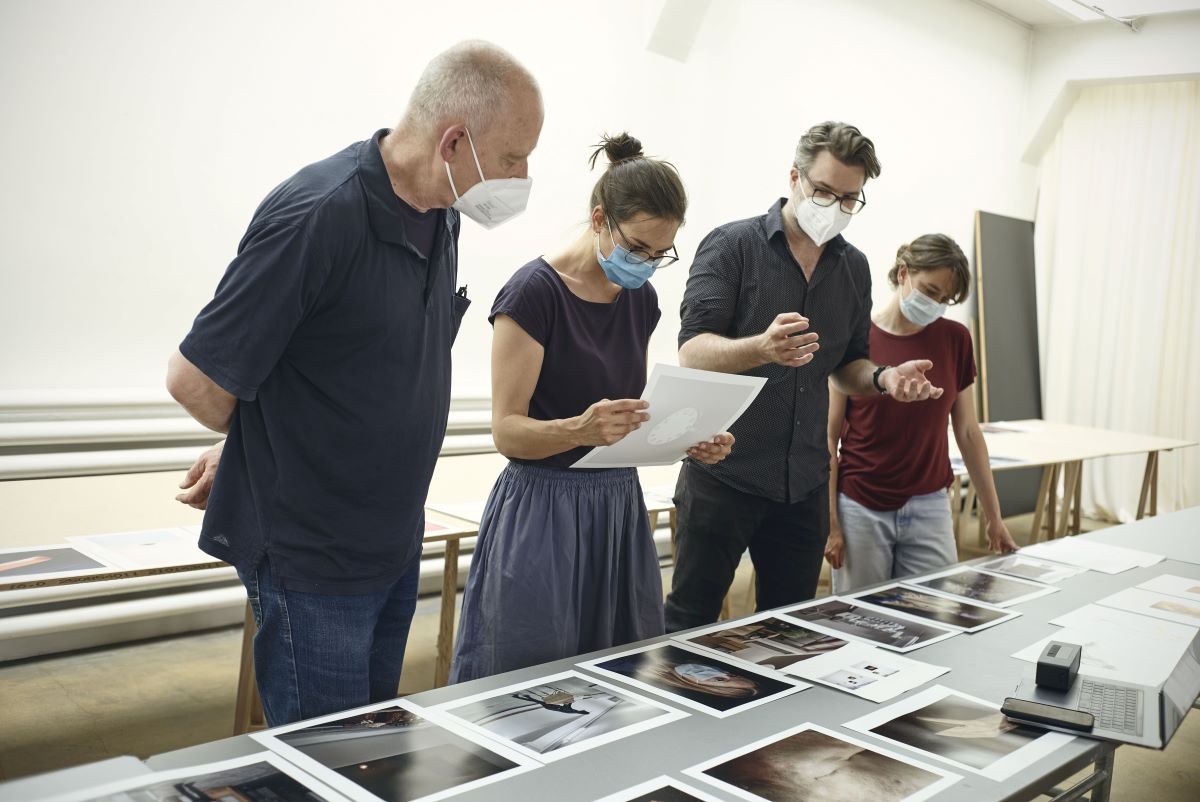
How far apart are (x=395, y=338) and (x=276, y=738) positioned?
1.77 feet

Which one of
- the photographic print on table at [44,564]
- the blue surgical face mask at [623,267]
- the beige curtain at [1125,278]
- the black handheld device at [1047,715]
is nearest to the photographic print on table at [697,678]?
the black handheld device at [1047,715]

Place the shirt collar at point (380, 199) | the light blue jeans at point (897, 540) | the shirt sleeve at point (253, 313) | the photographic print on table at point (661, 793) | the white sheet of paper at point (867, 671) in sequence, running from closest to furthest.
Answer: the photographic print on table at point (661, 793) → the shirt sleeve at point (253, 313) → the shirt collar at point (380, 199) → the white sheet of paper at point (867, 671) → the light blue jeans at point (897, 540)

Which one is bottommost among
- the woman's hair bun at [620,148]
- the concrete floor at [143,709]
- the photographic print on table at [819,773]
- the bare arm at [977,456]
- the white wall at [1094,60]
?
the concrete floor at [143,709]

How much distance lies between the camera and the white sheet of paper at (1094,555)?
8.11 ft

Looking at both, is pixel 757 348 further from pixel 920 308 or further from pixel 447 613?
pixel 447 613

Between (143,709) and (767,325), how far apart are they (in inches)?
91.2

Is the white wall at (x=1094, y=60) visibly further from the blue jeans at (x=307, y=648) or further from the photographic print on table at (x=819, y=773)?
the blue jeans at (x=307, y=648)

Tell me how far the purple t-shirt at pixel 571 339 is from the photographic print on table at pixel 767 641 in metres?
0.40

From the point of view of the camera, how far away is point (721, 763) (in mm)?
1229

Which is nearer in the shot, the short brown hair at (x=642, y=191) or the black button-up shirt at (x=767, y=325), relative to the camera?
the short brown hair at (x=642, y=191)

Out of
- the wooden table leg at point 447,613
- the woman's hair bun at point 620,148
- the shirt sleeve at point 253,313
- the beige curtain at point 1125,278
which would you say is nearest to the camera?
the shirt sleeve at point 253,313

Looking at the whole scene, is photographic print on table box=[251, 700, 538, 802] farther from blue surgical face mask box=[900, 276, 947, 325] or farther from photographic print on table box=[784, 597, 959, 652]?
blue surgical face mask box=[900, 276, 947, 325]

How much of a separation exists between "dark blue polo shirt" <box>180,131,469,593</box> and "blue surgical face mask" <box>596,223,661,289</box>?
1.46 feet

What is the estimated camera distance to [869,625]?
6.13ft
